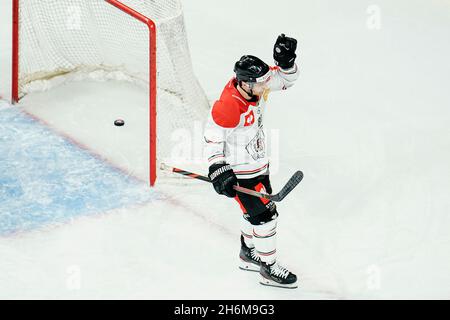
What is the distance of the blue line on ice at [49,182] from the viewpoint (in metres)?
5.50

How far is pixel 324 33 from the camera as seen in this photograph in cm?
789

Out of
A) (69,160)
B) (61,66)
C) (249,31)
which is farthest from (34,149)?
(249,31)

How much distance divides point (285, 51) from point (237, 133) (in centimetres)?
49

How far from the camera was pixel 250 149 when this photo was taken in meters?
4.71

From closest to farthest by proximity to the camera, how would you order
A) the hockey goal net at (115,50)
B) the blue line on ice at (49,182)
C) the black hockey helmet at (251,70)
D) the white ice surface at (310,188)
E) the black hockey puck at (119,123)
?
1. the black hockey helmet at (251,70)
2. the white ice surface at (310,188)
3. the blue line on ice at (49,182)
4. the hockey goal net at (115,50)
5. the black hockey puck at (119,123)

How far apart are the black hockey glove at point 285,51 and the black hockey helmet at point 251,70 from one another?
0.27m

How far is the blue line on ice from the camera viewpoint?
550 cm

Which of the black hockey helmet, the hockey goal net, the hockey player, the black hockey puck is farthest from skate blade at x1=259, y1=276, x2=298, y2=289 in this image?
the black hockey puck

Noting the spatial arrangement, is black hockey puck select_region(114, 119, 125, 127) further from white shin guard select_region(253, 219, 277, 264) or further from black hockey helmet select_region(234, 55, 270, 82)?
black hockey helmet select_region(234, 55, 270, 82)

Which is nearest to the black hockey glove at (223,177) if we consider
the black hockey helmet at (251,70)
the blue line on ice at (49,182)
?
the black hockey helmet at (251,70)

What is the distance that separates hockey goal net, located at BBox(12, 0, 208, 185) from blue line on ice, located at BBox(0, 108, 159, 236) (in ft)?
0.83

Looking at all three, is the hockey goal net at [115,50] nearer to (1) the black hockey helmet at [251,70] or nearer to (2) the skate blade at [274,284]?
(2) the skate blade at [274,284]

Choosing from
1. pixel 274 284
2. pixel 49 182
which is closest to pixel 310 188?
pixel 274 284

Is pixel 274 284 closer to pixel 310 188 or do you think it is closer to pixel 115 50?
pixel 310 188
